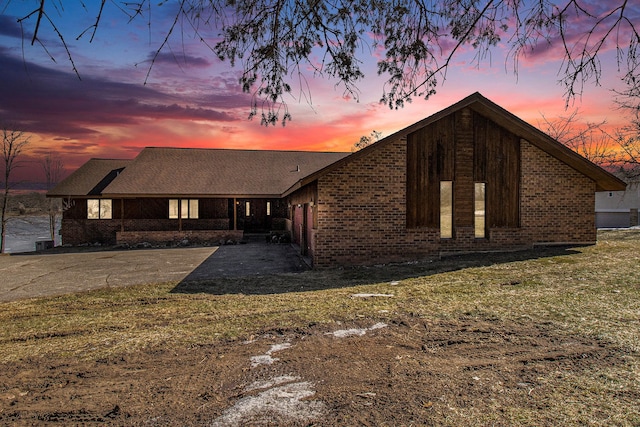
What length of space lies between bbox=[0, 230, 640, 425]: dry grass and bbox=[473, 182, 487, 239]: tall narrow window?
2.00m

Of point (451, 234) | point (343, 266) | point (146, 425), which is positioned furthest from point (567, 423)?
point (451, 234)

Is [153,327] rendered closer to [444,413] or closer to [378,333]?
[378,333]

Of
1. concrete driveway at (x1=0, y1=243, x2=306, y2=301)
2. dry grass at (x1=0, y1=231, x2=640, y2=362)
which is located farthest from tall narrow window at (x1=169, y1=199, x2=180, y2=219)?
dry grass at (x1=0, y1=231, x2=640, y2=362)

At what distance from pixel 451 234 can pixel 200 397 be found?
454 inches

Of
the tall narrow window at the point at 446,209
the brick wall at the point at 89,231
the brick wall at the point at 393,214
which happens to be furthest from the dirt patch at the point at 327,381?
the brick wall at the point at 89,231

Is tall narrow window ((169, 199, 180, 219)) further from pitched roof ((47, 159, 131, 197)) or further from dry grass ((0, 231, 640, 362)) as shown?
dry grass ((0, 231, 640, 362))

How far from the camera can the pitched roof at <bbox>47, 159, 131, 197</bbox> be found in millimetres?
25688

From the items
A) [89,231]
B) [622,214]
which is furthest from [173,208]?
[622,214]

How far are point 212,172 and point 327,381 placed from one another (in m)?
25.5

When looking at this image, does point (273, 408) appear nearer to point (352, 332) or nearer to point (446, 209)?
point (352, 332)

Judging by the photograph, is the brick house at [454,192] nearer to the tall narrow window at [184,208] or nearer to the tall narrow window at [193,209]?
the tall narrow window at [193,209]

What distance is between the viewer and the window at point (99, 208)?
26406 mm

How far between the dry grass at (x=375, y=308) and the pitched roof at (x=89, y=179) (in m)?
18.7

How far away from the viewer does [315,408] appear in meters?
3.75
